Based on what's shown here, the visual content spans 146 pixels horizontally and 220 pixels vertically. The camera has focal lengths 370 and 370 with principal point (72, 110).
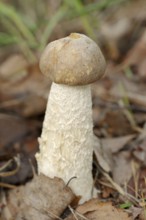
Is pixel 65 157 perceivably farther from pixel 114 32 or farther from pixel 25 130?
pixel 114 32

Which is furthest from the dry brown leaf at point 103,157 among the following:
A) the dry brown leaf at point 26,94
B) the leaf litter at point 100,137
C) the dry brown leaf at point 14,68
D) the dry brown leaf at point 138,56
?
the dry brown leaf at point 14,68

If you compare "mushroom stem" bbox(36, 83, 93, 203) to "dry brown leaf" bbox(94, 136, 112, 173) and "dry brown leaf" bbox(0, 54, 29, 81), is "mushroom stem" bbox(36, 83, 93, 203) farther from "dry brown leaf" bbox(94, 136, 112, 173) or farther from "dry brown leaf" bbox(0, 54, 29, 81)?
"dry brown leaf" bbox(0, 54, 29, 81)

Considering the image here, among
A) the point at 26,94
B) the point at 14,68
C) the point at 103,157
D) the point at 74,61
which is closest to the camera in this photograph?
the point at 74,61

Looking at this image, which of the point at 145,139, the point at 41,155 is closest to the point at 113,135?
the point at 145,139

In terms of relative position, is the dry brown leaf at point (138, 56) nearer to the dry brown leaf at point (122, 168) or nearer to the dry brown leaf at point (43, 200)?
the dry brown leaf at point (122, 168)

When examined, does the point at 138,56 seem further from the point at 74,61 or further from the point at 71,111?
the point at 74,61

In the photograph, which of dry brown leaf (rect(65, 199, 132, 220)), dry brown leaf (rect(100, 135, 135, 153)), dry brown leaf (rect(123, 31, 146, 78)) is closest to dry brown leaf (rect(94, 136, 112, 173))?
dry brown leaf (rect(100, 135, 135, 153))

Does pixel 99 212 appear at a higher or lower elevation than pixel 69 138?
lower

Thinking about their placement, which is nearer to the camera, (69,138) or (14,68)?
(69,138)

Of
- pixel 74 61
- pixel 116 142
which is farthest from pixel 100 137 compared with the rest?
pixel 74 61
